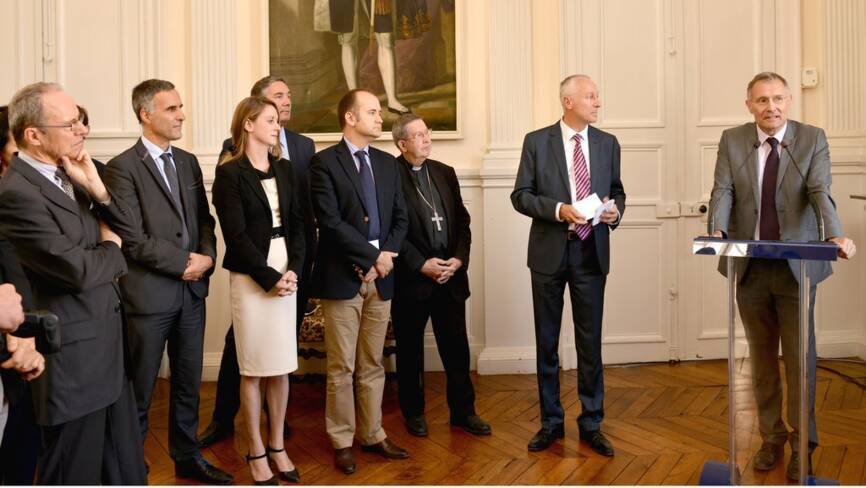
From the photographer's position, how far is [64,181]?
8.98ft

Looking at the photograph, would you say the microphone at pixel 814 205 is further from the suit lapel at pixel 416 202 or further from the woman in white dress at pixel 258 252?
the woman in white dress at pixel 258 252

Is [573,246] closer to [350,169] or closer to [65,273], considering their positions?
[350,169]

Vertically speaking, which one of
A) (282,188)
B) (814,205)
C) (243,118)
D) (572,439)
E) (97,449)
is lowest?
(572,439)

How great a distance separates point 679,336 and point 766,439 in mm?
3093

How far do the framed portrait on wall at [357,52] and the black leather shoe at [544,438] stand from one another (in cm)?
241

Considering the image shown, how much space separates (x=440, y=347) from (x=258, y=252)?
4.63ft

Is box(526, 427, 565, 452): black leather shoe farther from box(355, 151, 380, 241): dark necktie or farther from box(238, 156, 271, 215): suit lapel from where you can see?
box(238, 156, 271, 215): suit lapel

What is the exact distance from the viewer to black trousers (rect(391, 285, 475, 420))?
15.2 ft

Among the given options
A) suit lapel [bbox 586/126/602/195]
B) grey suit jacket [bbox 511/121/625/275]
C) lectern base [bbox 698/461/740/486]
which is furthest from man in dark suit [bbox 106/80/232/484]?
lectern base [bbox 698/461/740/486]

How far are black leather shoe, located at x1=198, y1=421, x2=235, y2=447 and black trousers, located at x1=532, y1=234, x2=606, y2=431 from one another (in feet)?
5.46

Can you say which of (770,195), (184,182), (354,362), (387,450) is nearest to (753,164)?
(770,195)

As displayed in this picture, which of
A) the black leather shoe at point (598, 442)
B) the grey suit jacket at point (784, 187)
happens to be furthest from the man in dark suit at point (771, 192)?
the black leather shoe at point (598, 442)

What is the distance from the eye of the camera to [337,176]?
13.3 feet

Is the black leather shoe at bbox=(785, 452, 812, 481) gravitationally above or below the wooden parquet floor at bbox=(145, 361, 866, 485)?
above
